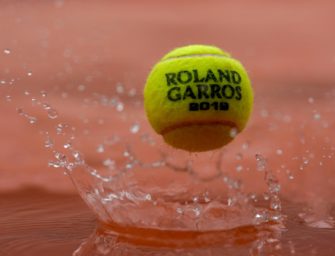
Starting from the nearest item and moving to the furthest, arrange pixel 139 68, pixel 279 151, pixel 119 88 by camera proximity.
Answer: pixel 279 151 → pixel 119 88 → pixel 139 68

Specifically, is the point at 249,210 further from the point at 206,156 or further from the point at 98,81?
the point at 98,81

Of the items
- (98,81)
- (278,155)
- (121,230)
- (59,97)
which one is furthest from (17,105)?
(121,230)

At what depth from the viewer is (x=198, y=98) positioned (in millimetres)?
1348

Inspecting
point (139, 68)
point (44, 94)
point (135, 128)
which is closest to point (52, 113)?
point (44, 94)

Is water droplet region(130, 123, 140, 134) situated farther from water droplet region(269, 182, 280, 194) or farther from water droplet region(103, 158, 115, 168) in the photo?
water droplet region(269, 182, 280, 194)

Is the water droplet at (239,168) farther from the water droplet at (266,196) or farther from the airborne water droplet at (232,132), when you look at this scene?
the airborne water droplet at (232,132)

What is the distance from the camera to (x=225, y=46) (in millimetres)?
3463

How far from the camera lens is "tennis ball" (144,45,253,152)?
1.35 m

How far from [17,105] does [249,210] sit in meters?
1.48

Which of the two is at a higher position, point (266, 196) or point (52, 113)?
point (52, 113)

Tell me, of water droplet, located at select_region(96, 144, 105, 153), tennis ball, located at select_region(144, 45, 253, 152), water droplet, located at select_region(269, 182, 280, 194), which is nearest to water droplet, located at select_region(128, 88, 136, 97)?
water droplet, located at select_region(96, 144, 105, 153)

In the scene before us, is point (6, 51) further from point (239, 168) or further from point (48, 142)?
point (239, 168)

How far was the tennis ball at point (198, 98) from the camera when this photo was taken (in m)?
1.35

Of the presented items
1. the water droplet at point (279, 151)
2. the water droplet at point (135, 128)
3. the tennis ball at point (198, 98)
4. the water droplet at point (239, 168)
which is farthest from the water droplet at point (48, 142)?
the tennis ball at point (198, 98)
